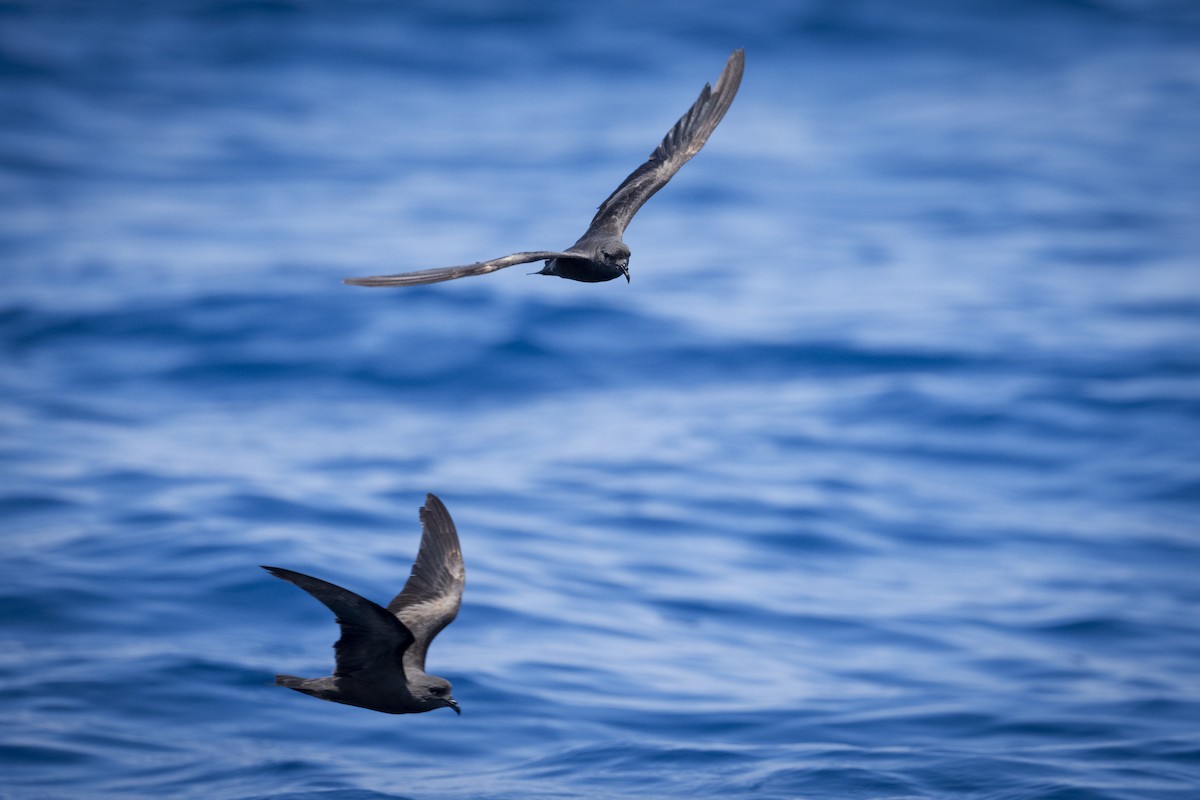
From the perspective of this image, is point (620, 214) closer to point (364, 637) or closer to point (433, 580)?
point (433, 580)

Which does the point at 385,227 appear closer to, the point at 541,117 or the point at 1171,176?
the point at 541,117

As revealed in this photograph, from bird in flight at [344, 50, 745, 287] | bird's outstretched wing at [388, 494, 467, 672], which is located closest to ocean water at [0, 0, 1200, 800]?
bird's outstretched wing at [388, 494, 467, 672]

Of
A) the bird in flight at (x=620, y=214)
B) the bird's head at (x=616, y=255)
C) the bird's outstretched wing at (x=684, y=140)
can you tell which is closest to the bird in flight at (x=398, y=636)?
the bird in flight at (x=620, y=214)

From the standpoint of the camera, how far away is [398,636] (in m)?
6.95

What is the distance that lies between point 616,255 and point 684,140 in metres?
2.15

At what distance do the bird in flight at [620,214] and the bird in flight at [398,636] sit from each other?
1550 millimetres

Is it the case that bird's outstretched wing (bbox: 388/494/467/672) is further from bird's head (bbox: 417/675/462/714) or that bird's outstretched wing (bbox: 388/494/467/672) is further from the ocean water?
the ocean water

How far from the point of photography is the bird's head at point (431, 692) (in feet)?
23.8

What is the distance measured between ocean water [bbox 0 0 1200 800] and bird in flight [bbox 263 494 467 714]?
2413 millimetres

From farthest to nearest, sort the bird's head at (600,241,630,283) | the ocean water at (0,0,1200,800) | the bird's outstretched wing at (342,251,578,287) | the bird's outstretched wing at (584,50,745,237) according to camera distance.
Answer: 1. the ocean water at (0,0,1200,800)
2. the bird's outstretched wing at (584,50,745,237)
3. the bird's head at (600,241,630,283)
4. the bird's outstretched wing at (342,251,578,287)

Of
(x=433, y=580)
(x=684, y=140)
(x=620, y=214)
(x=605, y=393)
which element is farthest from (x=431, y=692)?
(x=605, y=393)

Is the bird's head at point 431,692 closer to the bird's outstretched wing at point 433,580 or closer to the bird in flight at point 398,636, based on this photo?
the bird in flight at point 398,636

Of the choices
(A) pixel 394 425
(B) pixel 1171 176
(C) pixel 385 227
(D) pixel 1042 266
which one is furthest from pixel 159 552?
(B) pixel 1171 176

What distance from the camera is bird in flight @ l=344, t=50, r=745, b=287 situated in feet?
21.3
